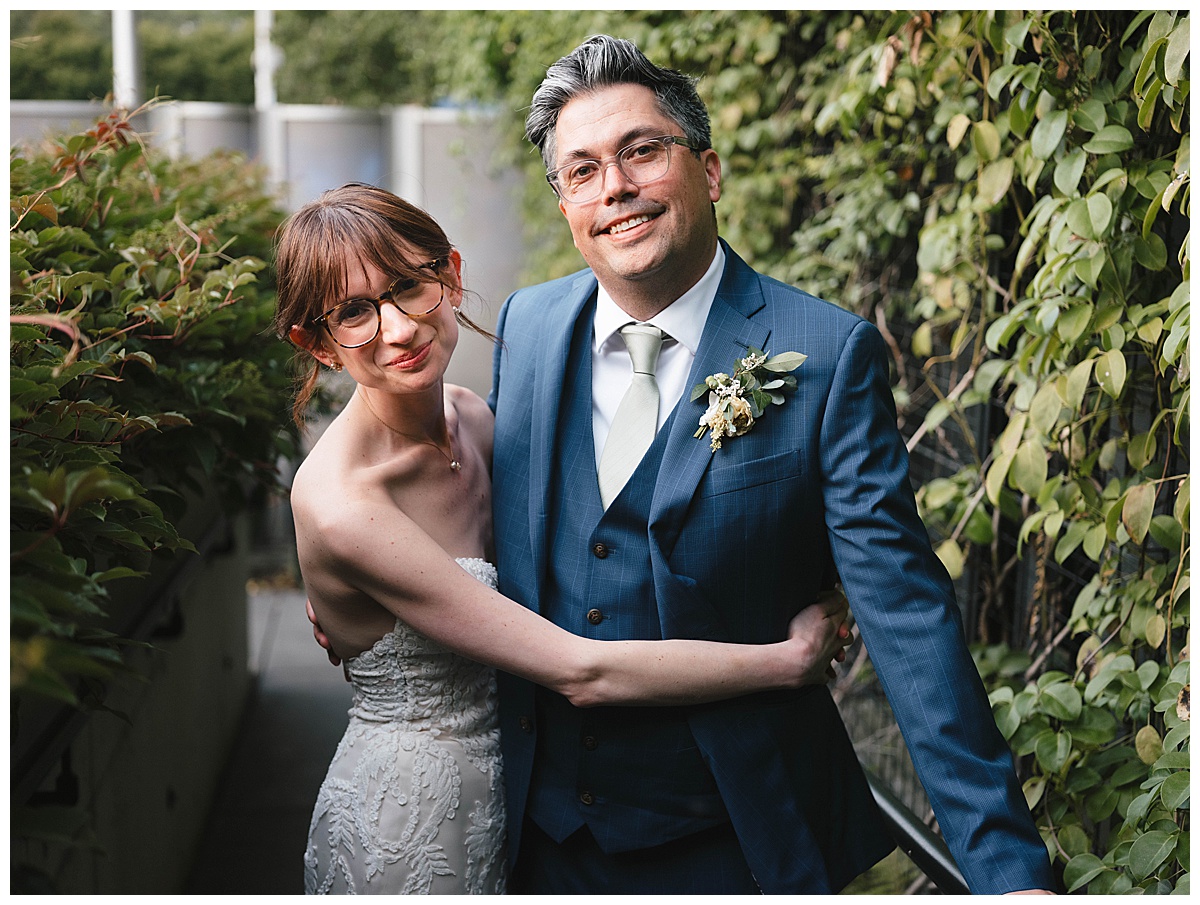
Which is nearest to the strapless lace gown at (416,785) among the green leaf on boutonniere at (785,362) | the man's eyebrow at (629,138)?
the green leaf on boutonniere at (785,362)

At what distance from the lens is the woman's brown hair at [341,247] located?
A: 1759mm

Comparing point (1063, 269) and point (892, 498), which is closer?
point (892, 498)

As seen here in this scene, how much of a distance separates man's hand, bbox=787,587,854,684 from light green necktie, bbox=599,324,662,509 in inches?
15.5

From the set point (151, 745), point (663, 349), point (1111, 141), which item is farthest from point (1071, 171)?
point (151, 745)

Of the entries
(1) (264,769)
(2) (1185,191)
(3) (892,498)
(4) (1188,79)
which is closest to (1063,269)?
(2) (1185,191)

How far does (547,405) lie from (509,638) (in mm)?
439

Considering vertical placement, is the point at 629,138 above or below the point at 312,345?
above

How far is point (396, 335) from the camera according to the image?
176 centimetres

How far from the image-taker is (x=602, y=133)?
72.2 inches

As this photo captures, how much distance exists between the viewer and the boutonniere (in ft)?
5.85

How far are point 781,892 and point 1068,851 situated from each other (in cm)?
68

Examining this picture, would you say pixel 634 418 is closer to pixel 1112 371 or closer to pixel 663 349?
pixel 663 349

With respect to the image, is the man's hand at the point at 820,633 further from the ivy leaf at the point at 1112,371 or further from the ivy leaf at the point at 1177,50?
the ivy leaf at the point at 1177,50

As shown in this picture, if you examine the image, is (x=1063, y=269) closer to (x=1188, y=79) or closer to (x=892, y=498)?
(x=1188, y=79)
